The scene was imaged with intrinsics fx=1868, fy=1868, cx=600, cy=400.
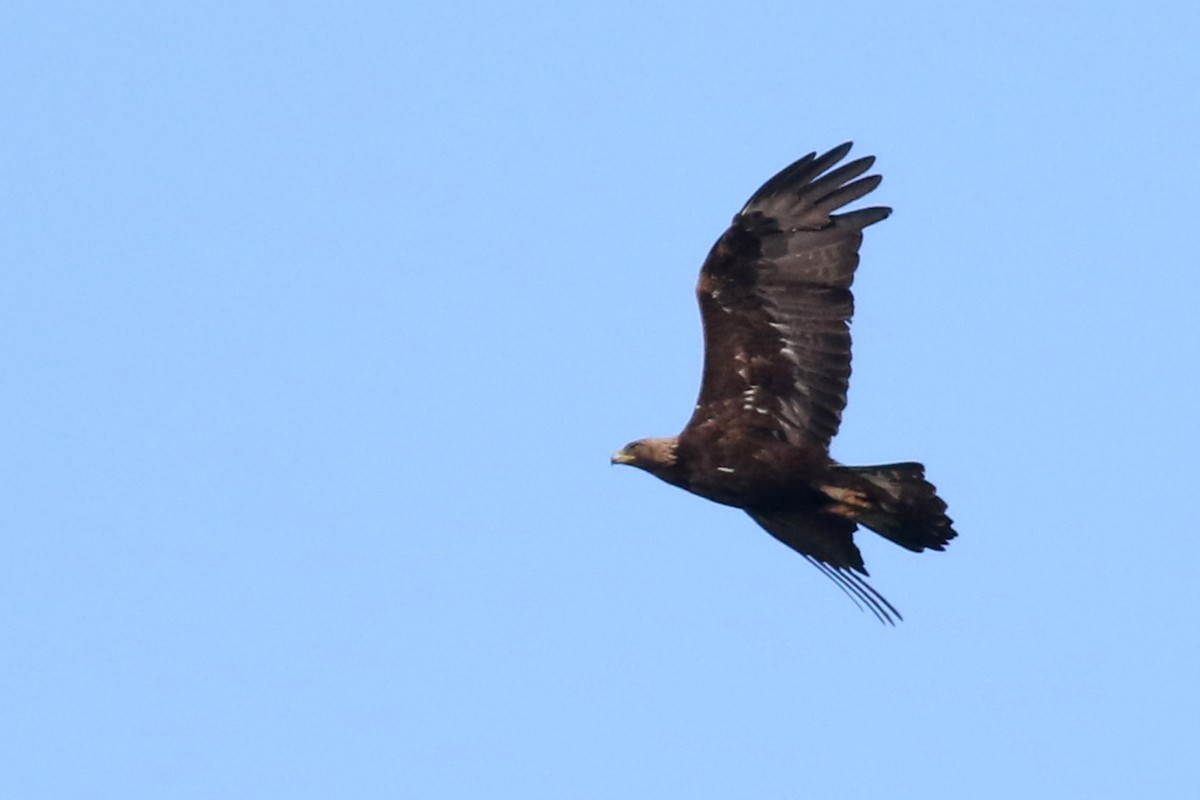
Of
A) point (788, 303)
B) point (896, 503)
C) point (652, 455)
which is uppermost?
point (788, 303)

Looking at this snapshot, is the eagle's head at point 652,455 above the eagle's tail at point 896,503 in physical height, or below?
above

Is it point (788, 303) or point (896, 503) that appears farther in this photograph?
point (788, 303)

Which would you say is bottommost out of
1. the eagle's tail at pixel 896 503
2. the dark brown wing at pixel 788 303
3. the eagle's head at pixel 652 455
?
A: the eagle's tail at pixel 896 503

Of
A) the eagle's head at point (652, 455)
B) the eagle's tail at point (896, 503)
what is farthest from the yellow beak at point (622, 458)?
the eagle's tail at point (896, 503)

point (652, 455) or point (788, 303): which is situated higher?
point (788, 303)

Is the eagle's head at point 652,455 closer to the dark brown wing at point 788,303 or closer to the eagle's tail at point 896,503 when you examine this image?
the dark brown wing at point 788,303

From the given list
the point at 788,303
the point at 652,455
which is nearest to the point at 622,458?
the point at 652,455

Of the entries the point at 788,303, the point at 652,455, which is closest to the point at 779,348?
the point at 788,303

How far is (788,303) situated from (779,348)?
1.01ft

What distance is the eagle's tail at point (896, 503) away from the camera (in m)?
11.9

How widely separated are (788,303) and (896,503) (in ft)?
5.00

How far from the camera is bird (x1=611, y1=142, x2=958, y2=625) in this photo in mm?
12375

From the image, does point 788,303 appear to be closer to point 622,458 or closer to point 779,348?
point 779,348

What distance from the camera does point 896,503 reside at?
12031 millimetres
